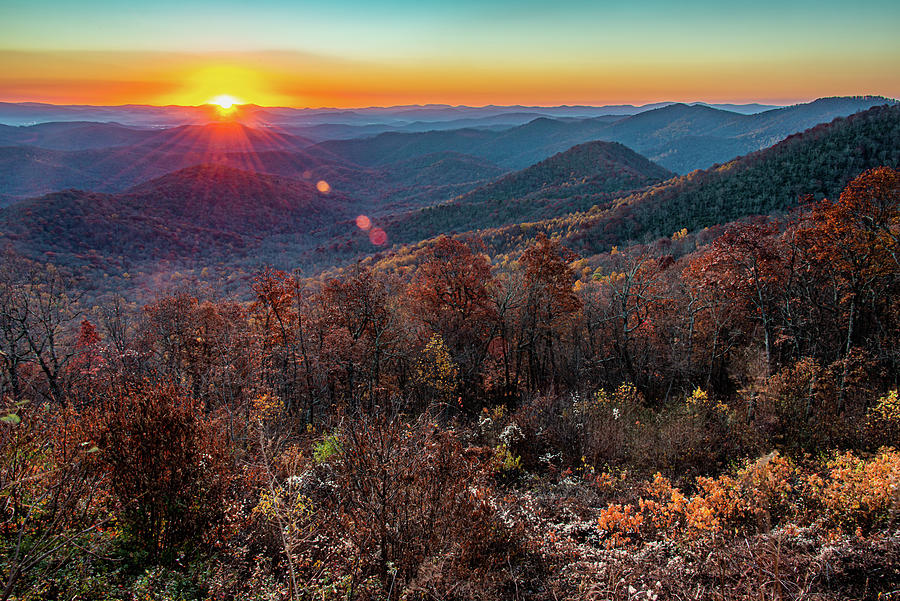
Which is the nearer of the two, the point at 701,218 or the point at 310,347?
the point at 310,347

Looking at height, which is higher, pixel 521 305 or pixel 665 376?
pixel 521 305

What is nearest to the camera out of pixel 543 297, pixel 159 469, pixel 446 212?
pixel 159 469

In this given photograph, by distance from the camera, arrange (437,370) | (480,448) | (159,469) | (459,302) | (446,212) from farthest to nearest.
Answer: (446,212)
(459,302)
(437,370)
(480,448)
(159,469)

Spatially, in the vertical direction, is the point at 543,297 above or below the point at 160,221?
above

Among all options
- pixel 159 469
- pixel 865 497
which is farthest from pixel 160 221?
pixel 865 497

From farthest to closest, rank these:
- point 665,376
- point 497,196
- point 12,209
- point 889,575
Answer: point 497,196, point 12,209, point 665,376, point 889,575

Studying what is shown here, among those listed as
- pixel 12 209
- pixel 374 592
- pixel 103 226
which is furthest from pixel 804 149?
pixel 12 209

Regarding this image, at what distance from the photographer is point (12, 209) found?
11950cm

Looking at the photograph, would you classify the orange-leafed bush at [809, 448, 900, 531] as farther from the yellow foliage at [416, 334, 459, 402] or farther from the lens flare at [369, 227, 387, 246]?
the lens flare at [369, 227, 387, 246]

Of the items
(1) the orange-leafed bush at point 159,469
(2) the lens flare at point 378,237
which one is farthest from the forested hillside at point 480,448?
(2) the lens flare at point 378,237

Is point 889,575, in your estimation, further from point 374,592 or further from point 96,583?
point 96,583

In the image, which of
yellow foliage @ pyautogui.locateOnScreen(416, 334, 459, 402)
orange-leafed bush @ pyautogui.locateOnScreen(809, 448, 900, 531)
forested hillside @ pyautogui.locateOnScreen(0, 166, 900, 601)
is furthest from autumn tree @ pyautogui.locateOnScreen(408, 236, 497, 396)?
orange-leafed bush @ pyautogui.locateOnScreen(809, 448, 900, 531)

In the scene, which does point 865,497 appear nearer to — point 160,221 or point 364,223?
point 160,221

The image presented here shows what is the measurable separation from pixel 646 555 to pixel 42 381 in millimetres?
29493
